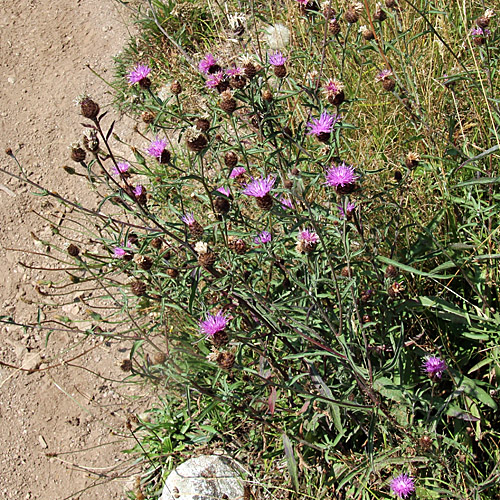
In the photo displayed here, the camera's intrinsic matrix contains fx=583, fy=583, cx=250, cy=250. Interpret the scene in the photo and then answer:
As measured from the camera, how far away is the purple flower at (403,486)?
233 centimetres

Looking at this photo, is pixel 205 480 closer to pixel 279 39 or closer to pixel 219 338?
pixel 219 338

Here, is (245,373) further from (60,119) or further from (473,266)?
(60,119)

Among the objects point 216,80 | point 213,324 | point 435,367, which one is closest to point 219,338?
point 213,324

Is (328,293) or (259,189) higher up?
(259,189)

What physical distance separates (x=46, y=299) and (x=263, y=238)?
2.40m

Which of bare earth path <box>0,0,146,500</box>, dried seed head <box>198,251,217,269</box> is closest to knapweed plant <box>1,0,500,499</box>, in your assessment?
dried seed head <box>198,251,217,269</box>

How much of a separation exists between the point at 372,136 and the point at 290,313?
1658 mm

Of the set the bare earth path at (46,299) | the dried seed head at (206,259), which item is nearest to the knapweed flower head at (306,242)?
the dried seed head at (206,259)

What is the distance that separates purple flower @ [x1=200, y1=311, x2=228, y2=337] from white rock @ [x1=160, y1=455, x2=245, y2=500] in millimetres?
962

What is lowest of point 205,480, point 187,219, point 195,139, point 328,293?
point 205,480

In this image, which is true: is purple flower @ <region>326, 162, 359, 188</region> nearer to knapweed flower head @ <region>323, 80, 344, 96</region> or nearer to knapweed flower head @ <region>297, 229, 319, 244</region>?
knapweed flower head @ <region>297, 229, 319, 244</region>

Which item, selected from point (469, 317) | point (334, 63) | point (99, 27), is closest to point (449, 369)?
point (469, 317)

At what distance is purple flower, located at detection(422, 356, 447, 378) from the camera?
232cm

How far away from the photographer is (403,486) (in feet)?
7.65
